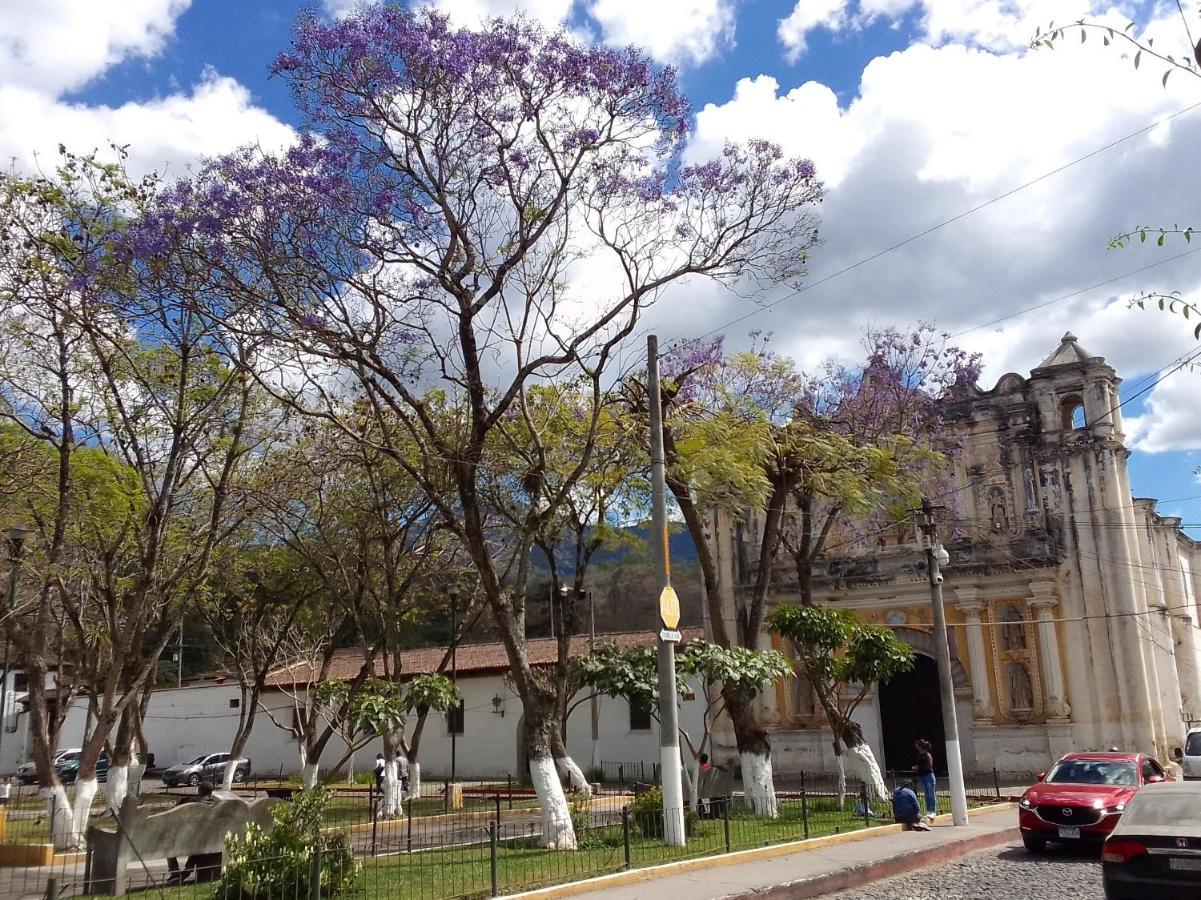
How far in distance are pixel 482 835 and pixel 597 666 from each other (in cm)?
346

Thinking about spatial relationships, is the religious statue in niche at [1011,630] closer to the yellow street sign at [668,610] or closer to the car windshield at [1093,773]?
the car windshield at [1093,773]

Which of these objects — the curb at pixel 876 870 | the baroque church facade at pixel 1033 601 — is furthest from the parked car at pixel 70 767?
the curb at pixel 876 870

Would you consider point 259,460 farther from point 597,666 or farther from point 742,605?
point 742,605

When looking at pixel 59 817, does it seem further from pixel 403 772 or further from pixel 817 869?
pixel 403 772

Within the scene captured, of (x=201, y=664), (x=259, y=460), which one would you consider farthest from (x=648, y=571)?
(x=259, y=460)

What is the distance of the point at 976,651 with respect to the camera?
78.9 ft

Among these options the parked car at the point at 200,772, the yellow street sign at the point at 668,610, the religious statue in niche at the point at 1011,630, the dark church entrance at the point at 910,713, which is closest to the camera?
the yellow street sign at the point at 668,610

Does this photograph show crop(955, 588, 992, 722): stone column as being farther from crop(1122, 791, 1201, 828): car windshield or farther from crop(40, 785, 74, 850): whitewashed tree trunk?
crop(40, 785, 74, 850): whitewashed tree trunk

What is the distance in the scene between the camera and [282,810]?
1008 cm

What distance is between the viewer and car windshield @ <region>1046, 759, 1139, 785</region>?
1374cm

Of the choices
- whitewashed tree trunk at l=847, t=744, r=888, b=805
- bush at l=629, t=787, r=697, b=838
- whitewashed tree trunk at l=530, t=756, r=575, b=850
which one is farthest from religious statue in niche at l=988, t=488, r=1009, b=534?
whitewashed tree trunk at l=530, t=756, r=575, b=850

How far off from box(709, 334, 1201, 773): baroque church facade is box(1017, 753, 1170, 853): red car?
8828 mm

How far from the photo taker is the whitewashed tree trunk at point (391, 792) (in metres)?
20.0

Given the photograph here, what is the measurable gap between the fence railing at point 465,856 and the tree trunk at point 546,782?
0.65 ft
